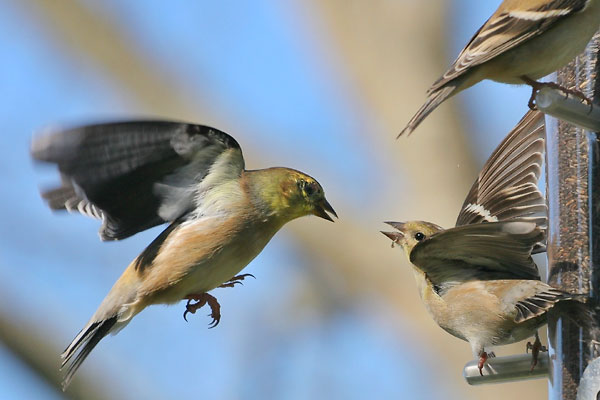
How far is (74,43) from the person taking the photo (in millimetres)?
10898

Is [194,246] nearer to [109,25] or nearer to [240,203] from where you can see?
[240,203]

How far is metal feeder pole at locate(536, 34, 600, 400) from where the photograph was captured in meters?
4.39

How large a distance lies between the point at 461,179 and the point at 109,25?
434 centimetres

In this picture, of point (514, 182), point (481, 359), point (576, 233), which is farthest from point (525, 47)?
point (481, 359)

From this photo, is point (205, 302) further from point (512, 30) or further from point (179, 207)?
point (512, 30)

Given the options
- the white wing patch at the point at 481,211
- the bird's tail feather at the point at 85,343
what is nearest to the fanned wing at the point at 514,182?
the white wing patch at the point at 481,211

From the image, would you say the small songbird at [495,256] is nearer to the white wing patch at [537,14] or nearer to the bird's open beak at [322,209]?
the bird's open beak at [322,209]

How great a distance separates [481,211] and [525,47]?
0.99 metres

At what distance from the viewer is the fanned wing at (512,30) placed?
461 cm

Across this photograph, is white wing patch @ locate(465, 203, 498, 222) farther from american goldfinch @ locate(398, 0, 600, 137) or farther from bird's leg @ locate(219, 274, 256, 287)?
bird's leg @ locate(219, 274, 256, 287)

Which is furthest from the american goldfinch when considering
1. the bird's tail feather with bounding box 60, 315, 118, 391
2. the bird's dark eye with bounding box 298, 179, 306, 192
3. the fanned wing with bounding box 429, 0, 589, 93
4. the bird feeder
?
the bird's tail feather with bounding box 60, 315, 118, 391

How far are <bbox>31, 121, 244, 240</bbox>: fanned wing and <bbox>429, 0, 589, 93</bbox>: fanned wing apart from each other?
1.22 metres

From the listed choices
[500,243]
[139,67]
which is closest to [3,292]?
[139,67]

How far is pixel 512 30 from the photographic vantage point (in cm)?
475
